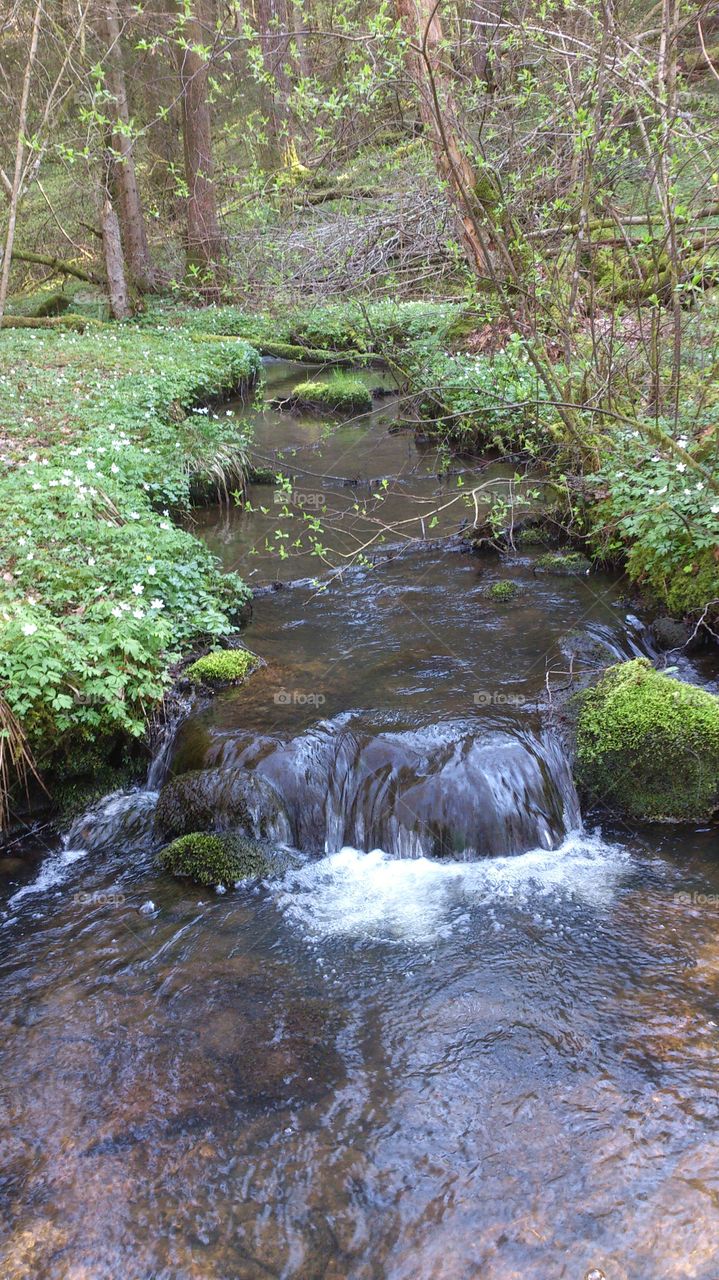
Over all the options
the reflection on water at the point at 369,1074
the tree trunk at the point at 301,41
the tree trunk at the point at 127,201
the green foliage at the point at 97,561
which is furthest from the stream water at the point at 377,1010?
the tree trunk at the point at 127,201

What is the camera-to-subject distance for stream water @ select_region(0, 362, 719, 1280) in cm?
290

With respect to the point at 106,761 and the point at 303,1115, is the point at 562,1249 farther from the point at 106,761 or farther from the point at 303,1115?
the point at 106,761

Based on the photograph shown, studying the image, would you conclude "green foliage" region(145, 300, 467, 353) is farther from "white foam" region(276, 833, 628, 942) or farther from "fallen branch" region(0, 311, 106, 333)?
"white foam" region(276, 833, 628, 942)

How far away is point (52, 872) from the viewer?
16.3 feet

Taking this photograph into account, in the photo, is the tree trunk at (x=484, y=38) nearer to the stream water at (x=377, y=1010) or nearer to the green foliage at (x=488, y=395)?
the green foliage at (x=488, y=395)

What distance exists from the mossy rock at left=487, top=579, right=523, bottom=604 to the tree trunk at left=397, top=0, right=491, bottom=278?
277cm

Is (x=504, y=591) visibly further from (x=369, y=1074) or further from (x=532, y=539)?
(x=369, y=1074)

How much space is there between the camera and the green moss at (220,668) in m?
6.21

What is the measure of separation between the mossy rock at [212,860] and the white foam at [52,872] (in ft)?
1.83

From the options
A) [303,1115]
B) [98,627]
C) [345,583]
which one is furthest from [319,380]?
[303,1115]

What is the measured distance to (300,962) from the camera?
425cm

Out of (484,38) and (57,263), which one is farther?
(57,263)

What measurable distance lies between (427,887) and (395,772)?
2.74 feet

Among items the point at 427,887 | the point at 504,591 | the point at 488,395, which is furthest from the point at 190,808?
the point at 488,395
